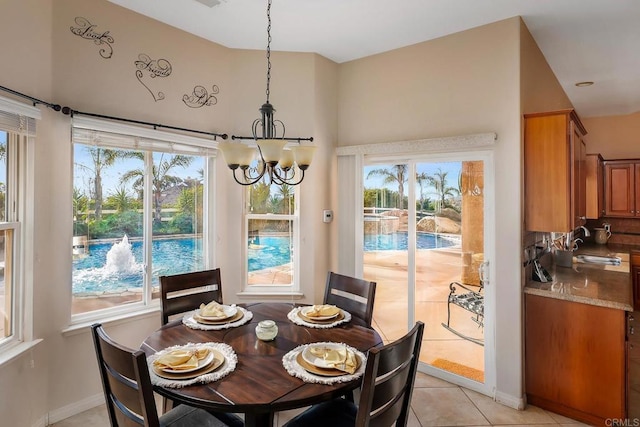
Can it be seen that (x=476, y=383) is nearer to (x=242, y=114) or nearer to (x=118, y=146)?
(x=242, y=114)

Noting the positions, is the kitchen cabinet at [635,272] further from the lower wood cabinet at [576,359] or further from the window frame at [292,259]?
the window frame at [292,259]

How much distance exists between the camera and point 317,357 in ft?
5.52

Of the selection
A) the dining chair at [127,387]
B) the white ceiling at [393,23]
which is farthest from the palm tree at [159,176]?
the dining chair at [127,387]

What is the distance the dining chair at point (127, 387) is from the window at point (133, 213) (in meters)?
1.39

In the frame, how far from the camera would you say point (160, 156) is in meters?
3.03

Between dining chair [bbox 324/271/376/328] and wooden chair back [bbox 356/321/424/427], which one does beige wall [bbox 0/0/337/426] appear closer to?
dining chair [bbox 324/271/376/328]

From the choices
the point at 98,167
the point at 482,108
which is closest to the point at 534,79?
the point at 482,108

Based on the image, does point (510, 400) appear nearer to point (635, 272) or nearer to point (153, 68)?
point (635, 272)

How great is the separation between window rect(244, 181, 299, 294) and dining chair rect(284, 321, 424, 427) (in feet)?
5.83

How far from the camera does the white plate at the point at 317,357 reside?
1.59m

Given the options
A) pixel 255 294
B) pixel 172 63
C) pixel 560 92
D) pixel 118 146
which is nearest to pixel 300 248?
Answer: pixel 255 294

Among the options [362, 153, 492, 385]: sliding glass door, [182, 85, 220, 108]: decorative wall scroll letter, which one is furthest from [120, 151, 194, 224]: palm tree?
[362, 153, 492, 385]: sliding glass door

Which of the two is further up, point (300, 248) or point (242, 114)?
point (242, 114)

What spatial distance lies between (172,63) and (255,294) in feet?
7.43
